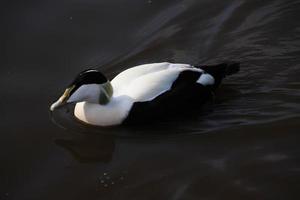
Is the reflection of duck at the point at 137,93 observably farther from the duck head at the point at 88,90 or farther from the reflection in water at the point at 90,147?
the reflection in water at the point at 90,147

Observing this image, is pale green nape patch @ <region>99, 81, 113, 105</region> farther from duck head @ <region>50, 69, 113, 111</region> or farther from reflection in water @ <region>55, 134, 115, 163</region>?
reflection in water @ <region>55, 134, 115, 163</region>

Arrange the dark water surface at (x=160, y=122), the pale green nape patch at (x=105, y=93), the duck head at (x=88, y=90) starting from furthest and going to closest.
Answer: the pale green nape patch at (x=105, y=93) → the duck head at (x=88, y=90) → the dark water surface at (x=160, y=122)

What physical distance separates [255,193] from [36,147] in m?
1.85

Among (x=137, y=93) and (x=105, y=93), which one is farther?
(x=105, y=93)

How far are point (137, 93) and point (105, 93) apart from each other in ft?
0.94

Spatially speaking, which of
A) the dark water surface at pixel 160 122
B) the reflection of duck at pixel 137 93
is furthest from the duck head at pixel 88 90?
the dark water surface at pixel 160 122

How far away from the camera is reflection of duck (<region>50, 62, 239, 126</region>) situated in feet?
17.3

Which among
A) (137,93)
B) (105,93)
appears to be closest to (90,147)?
(105,93)

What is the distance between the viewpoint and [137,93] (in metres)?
5.28

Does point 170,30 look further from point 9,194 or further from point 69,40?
point 9,194

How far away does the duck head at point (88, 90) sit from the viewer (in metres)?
5.21

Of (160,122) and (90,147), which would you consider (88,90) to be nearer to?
(90,147)

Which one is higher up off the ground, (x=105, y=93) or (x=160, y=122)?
(x=105, y=93)

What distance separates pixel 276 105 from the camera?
18.0 feet
